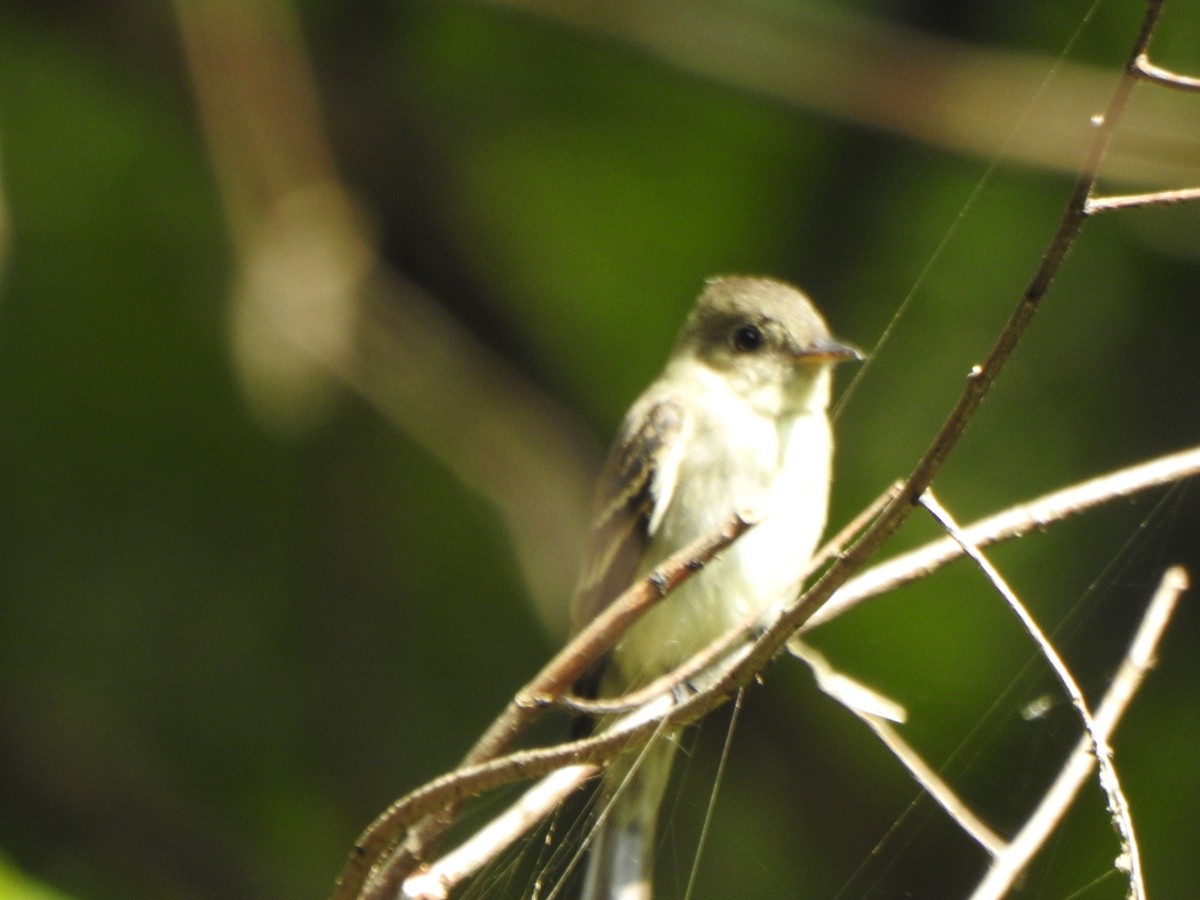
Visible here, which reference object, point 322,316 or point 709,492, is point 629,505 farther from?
point 322,316

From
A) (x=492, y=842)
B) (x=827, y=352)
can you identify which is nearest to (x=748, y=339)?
(x=827, y=352)

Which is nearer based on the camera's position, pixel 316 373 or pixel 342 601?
pixel 316 373

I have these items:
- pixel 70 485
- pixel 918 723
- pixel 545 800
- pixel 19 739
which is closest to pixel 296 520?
pixel 70 485

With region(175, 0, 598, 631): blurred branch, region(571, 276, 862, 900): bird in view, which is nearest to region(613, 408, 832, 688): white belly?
region(571, 276, 862, 900): bird

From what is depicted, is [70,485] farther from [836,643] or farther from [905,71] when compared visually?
[905,71]

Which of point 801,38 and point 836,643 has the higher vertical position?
point 801,38

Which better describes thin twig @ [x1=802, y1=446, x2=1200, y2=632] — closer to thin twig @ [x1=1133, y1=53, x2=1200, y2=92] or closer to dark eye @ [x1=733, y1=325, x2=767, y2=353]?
thin twig @ [x1=1133, y1=53, x2=1200, y2=92]

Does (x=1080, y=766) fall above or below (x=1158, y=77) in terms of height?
below

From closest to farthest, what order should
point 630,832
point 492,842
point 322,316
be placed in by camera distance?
point 492,842 → point 630,832 → point 322,316
